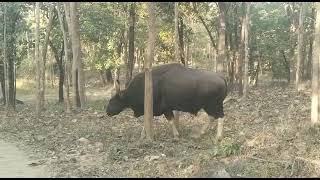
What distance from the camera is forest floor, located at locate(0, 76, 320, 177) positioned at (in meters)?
9.12

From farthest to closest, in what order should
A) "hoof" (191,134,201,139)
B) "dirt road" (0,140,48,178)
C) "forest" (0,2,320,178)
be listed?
"hoof" (191,134,201,139)
"dirt road" (0,140,48,178)
"forest" (0,2,320,178)

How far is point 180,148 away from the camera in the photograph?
38.6 ft

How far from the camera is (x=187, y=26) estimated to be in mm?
31109

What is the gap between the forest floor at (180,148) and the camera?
9.12 meters

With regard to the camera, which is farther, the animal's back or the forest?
the animal's back

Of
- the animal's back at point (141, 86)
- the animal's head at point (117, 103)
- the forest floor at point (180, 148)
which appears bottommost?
the forest floor at point (180, 148)

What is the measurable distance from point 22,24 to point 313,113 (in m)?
20.6

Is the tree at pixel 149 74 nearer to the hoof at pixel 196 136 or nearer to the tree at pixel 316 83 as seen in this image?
the hoof at pixel 196 136

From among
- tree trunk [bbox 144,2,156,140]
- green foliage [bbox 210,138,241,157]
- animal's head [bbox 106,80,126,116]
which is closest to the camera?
green foliage [bbox 210,138,241,157]

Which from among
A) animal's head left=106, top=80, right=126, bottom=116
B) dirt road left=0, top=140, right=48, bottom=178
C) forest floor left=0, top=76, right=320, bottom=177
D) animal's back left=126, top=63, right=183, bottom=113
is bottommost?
dirt road left=0, top=140, right=48, bottom=178

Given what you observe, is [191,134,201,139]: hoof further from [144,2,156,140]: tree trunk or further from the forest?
[144,2,156,140]: tree trunk

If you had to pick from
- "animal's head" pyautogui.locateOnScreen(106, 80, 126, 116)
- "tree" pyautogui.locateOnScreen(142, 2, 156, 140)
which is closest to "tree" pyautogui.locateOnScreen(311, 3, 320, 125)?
"tree" pyautogui.locateOnScreen(142, 2, 156, 140)

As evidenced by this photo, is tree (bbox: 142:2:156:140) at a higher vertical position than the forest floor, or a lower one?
higher

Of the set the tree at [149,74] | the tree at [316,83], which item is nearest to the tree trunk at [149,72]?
the tree at [149,74]
